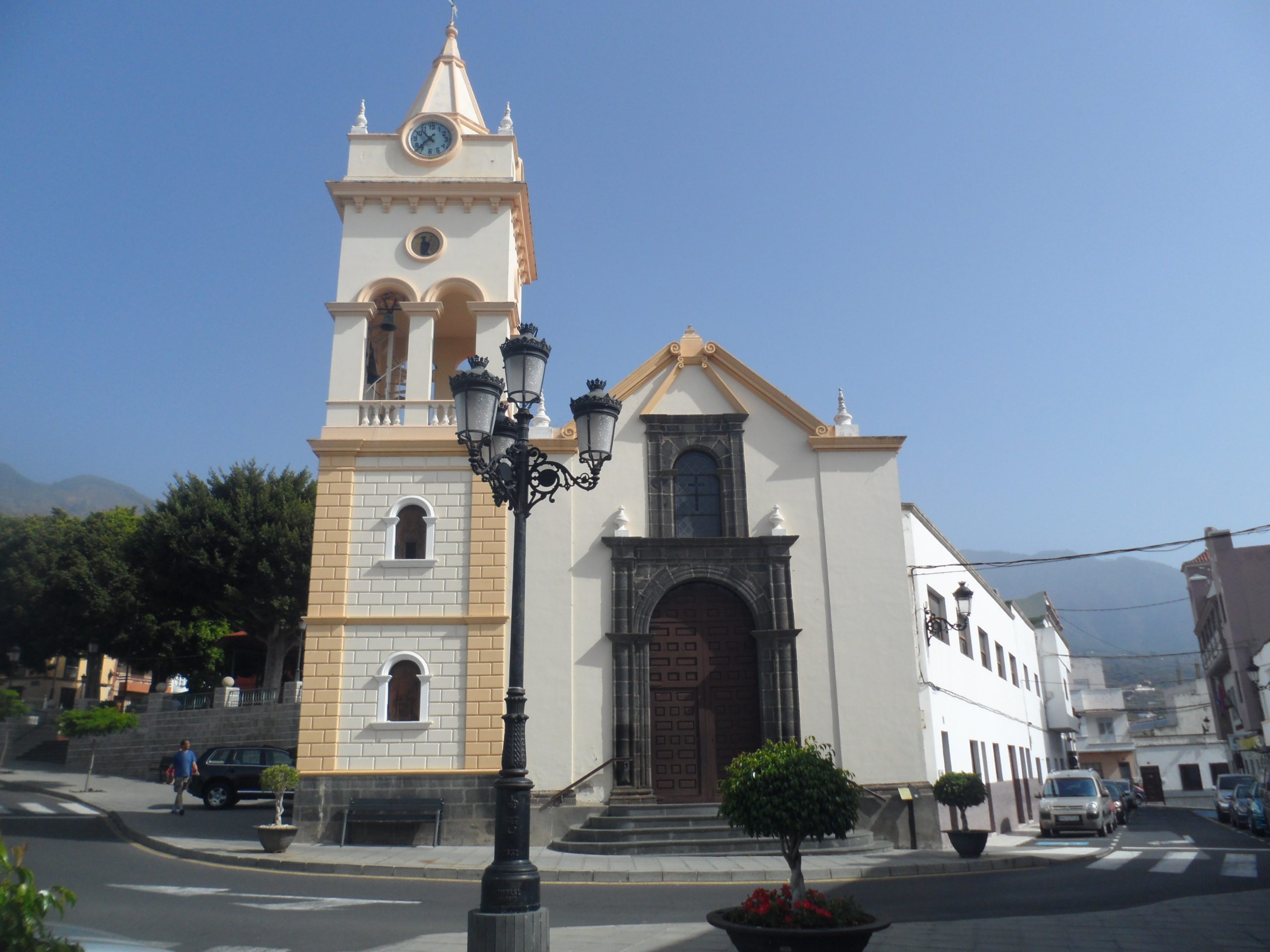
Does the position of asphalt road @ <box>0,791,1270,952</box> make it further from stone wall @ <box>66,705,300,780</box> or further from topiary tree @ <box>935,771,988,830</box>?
stone wall @ <box>66,705,300,780</box>

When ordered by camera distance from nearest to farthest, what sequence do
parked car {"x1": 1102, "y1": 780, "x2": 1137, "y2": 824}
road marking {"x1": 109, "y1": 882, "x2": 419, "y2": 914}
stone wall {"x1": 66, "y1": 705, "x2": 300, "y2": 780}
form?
road marking {"x1": 109, "y1": 882, "x2": 419, "y2": 914}, parked car {"x1": 1102, "y1": 780, "x2": 1137, "y2": 824}, stone wall {"x1": 66, "y1": 705, "x2": 300, "y2": 780}

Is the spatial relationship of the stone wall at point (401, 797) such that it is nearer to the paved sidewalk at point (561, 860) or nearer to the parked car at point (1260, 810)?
the paved sidewalk at point (561, 860)

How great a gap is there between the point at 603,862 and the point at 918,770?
260 inches

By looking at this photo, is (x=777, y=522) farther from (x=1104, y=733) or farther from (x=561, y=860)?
(x=1104, y=733)

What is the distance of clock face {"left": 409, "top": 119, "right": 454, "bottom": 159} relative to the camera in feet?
68.8

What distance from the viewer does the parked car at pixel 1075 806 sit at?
22.9 metres

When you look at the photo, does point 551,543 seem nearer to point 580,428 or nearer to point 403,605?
point 403,605

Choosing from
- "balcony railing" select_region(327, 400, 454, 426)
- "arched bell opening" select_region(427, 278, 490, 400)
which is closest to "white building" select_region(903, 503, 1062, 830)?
"balcony railing" select_region(327, 400, 454, 426)

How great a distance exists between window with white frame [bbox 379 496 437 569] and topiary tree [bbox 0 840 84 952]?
15481mm

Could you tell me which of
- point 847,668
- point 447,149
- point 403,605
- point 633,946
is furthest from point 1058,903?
point 447,149

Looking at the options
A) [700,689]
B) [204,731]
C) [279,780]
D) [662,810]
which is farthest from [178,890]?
[204,731]

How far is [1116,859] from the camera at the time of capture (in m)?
17.2

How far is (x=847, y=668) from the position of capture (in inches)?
730

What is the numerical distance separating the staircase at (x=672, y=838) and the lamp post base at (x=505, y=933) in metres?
9.20
